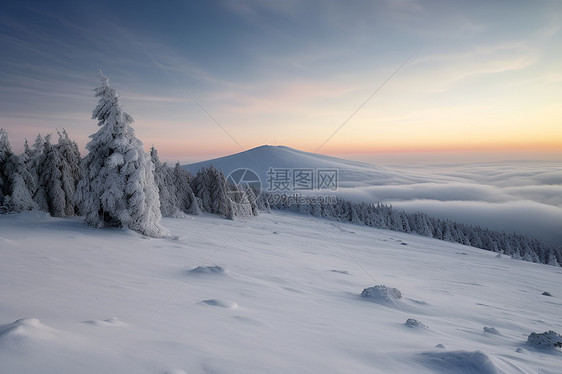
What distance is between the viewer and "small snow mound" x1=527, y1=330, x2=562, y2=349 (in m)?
6.82

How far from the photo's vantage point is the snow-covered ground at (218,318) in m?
3.33

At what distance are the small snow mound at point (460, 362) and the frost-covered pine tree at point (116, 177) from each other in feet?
47.5

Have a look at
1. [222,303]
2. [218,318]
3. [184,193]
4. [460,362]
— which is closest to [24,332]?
[218,318]

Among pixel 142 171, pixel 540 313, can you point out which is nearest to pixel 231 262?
pixel 142 171

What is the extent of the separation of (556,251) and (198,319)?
455 feet

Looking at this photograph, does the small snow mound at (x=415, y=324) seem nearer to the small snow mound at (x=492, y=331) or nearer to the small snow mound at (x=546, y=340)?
the small snow mound at (x=492, y=331)

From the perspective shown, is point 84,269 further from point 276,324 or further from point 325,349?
point 325,349

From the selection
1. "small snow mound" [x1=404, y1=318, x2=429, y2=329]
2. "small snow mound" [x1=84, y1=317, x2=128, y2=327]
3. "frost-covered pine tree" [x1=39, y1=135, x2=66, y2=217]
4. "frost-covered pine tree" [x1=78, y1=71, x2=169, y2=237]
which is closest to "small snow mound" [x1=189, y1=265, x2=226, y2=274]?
"small snow mound" [x1=84, y1=317, x2=128, y2=327]

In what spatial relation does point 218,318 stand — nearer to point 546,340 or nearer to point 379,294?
point 379,294

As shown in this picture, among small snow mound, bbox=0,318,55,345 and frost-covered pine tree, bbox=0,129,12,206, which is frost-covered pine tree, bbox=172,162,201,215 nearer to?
frost-covered pine tree, bbox=0,129,12,206

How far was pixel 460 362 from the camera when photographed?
4.59 meters

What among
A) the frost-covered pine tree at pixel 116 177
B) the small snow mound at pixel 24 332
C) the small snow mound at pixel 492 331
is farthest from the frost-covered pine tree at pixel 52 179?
the small snow mound at pixel 492 331

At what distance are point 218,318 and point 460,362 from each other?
14.7 feet

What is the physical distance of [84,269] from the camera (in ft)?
26.7
